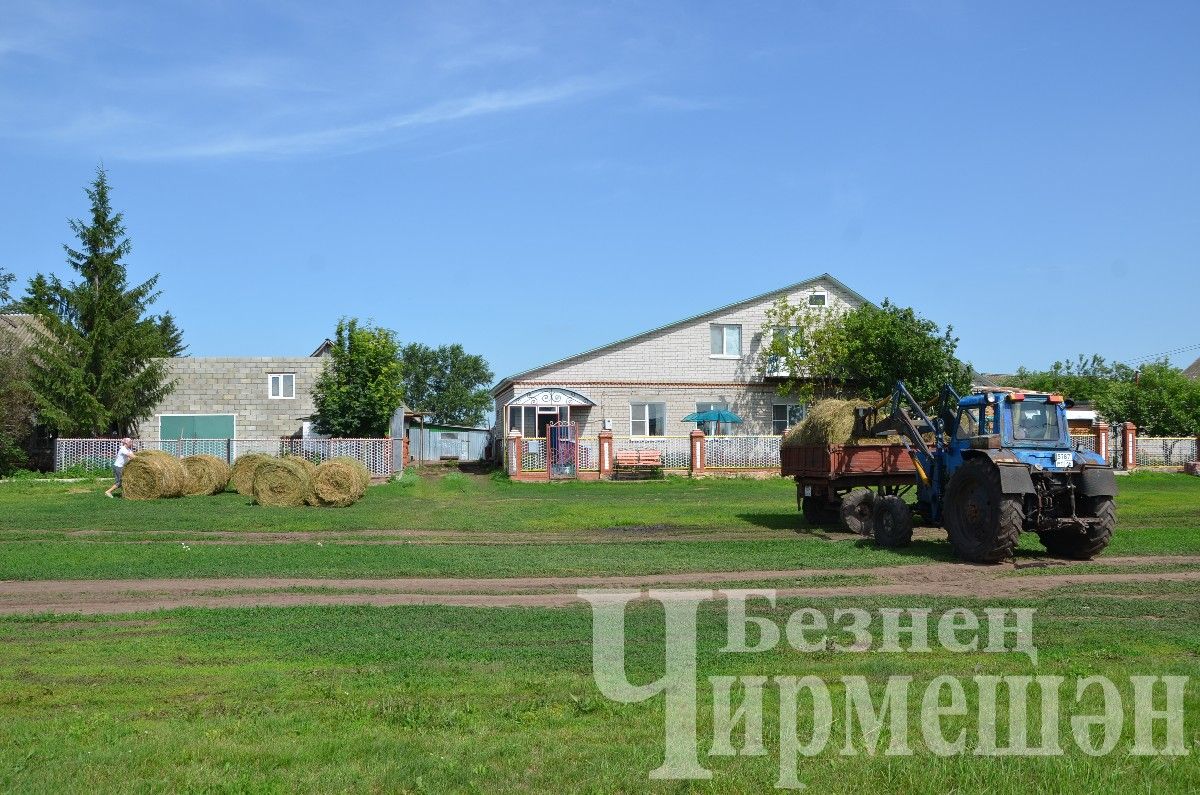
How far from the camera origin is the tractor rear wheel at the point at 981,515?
594 inches

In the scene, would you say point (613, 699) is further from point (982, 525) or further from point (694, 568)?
point (982, 525)

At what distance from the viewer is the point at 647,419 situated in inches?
1682

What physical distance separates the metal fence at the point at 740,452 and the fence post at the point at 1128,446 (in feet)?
44.1

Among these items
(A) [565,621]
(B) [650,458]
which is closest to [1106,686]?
(A) [565,621]

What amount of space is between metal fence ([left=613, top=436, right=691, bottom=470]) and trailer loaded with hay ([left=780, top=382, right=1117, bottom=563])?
1962 centimetres

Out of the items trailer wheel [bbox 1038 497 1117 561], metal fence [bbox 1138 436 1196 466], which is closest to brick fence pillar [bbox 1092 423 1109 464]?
metal fence [bbox 1138 436 1196 466]

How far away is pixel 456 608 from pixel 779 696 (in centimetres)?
508

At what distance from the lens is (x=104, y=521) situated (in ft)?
71.1

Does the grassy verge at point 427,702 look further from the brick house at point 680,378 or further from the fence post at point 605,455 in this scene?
the brick house at point 680,378

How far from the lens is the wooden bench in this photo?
3794 centimetres

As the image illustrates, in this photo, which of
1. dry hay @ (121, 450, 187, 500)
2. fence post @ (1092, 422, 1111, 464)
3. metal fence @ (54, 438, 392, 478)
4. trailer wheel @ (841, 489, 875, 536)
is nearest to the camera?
trailer wheel @ (841, 489, 875, 536)

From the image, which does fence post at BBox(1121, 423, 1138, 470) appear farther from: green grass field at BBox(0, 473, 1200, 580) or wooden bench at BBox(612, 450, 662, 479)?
wooden bench at BBox(612, 450, 662, 479)

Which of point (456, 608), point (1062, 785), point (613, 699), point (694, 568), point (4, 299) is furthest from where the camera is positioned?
point (4, 299)

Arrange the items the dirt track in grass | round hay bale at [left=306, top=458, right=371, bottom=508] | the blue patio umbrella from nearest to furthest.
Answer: the dirt track in grass < round hay bale at [left=306, top=458, right=371, bottom=508] < the blue patio umbrella
